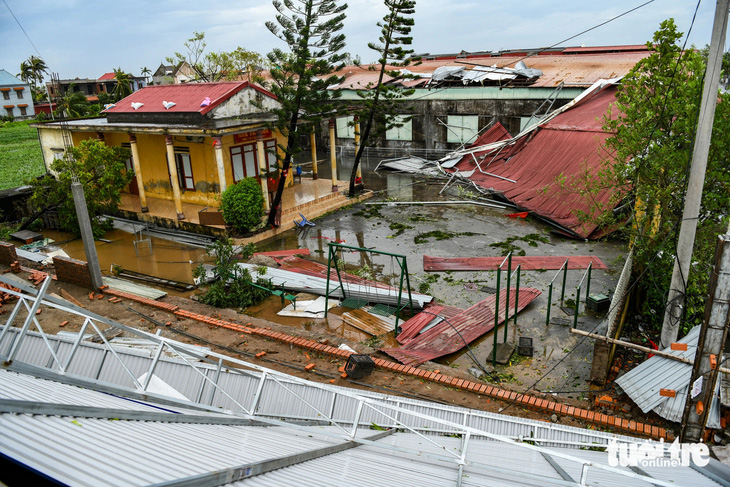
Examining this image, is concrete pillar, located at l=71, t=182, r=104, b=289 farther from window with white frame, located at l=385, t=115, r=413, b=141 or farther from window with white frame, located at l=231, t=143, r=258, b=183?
window with white frame, located at l=385, t=115, r=413, b=141

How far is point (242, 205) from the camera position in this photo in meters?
15.2

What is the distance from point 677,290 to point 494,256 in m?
6.14

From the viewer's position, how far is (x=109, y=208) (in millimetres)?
16922

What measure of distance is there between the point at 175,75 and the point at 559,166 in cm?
4206

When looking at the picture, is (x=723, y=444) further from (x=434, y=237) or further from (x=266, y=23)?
(x=266, y=23)


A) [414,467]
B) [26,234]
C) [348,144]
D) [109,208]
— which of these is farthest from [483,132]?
[414,467]

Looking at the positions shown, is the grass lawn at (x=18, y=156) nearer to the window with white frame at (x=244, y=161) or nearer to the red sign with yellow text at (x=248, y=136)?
the window with white frame at (x=244, y=161)

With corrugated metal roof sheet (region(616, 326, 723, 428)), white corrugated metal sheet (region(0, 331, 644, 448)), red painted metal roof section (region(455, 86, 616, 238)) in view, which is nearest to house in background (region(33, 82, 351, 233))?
red painted metal roof section (region(455, 86, 616, 238))

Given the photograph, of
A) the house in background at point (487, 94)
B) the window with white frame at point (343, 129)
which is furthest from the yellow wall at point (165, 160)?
the window with white frame at point (343, 129)

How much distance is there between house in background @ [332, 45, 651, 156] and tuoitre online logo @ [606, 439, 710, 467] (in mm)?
19508

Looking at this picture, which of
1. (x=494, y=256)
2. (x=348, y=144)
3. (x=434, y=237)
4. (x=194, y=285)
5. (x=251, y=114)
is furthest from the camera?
(x=348, y=144)

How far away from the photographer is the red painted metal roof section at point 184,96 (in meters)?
16.1

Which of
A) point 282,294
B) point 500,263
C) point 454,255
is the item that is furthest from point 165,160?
point 500,263

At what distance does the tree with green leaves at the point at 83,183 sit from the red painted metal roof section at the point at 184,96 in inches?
100
